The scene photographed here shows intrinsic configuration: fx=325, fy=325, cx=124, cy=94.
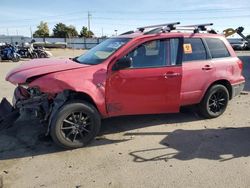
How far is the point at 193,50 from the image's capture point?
631 cm

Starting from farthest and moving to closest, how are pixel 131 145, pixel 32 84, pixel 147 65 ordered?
1. pixel 147 65
2. pixel 131 145
3. pixel 32 84

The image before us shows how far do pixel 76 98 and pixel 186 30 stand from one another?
8.97 ft

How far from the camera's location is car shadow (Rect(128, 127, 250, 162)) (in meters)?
4.91

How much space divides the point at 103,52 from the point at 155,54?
3.08ft

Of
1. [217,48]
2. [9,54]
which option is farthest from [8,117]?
[9,54]

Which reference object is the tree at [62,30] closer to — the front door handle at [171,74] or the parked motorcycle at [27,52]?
the parked motorcycle at [27,52]

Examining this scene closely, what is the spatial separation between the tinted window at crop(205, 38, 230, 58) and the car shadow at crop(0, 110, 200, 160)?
1373 millimetres

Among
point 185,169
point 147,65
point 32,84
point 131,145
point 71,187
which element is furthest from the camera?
point 147,65

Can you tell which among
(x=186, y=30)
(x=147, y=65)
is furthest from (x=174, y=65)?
(x=186, y=30)

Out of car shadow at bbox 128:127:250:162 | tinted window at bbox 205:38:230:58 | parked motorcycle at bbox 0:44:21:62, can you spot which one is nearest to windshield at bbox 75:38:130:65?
car shadow at bbox 128:127:250:162

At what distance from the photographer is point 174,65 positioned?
5.95 metres

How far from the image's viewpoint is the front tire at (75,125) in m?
5.02

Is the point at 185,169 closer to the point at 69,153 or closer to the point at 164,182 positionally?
the point at 164,182

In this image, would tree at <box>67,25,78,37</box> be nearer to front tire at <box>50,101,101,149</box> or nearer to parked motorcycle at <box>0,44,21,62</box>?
parked motorcycle at <box>0,44,21,62</box>
